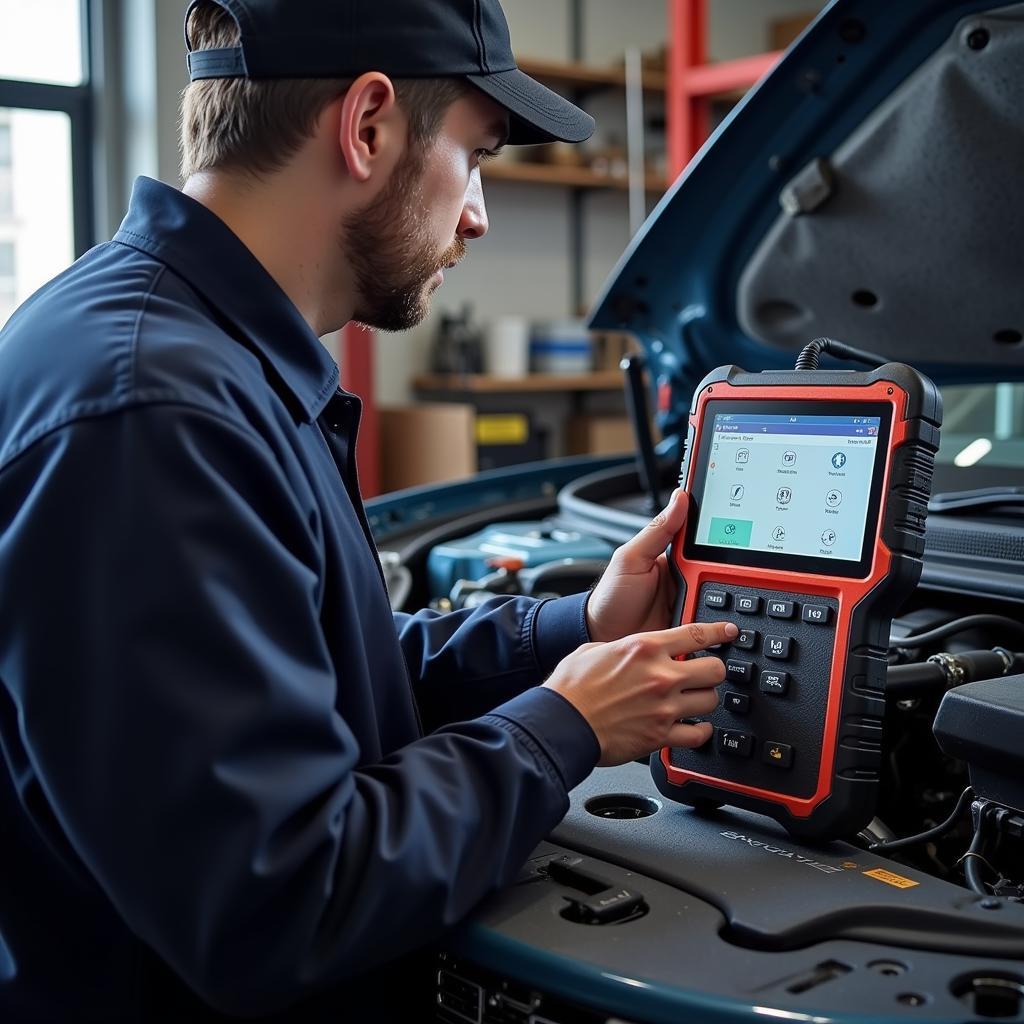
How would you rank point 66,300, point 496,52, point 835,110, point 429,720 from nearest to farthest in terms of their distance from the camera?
point 66,300 → point 496,52 → point 429,720 → point 835,110

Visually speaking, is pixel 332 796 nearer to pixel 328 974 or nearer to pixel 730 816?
pixel 328 974

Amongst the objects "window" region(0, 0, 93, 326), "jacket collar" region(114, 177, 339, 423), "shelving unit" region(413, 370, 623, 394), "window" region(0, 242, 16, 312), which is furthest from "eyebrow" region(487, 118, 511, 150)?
"shelving unit" region(413, 370, 623, 394)

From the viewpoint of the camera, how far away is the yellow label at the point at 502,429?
4.73 meters

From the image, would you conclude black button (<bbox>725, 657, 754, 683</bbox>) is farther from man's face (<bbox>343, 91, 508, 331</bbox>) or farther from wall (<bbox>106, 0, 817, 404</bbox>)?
wall (<bbox>106, 0, 817, 404</bbox>)

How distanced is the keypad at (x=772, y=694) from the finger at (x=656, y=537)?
85 mm

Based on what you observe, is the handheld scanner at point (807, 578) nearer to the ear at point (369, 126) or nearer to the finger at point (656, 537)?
the finger at point (656, 537)

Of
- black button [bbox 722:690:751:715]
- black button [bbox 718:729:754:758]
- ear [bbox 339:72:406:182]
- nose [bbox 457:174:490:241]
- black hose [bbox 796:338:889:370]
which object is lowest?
black button [bbox 718:729:754:758]

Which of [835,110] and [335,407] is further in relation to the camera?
[835,110]

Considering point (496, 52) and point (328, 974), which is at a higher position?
point (496, 52)

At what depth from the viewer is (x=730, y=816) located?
0.94 meters

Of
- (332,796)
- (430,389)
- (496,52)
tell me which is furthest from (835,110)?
(430,389)

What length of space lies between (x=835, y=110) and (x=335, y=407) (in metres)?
0.85

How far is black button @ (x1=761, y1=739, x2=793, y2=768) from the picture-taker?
880 mm

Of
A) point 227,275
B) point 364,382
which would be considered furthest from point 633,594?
point 364,382
